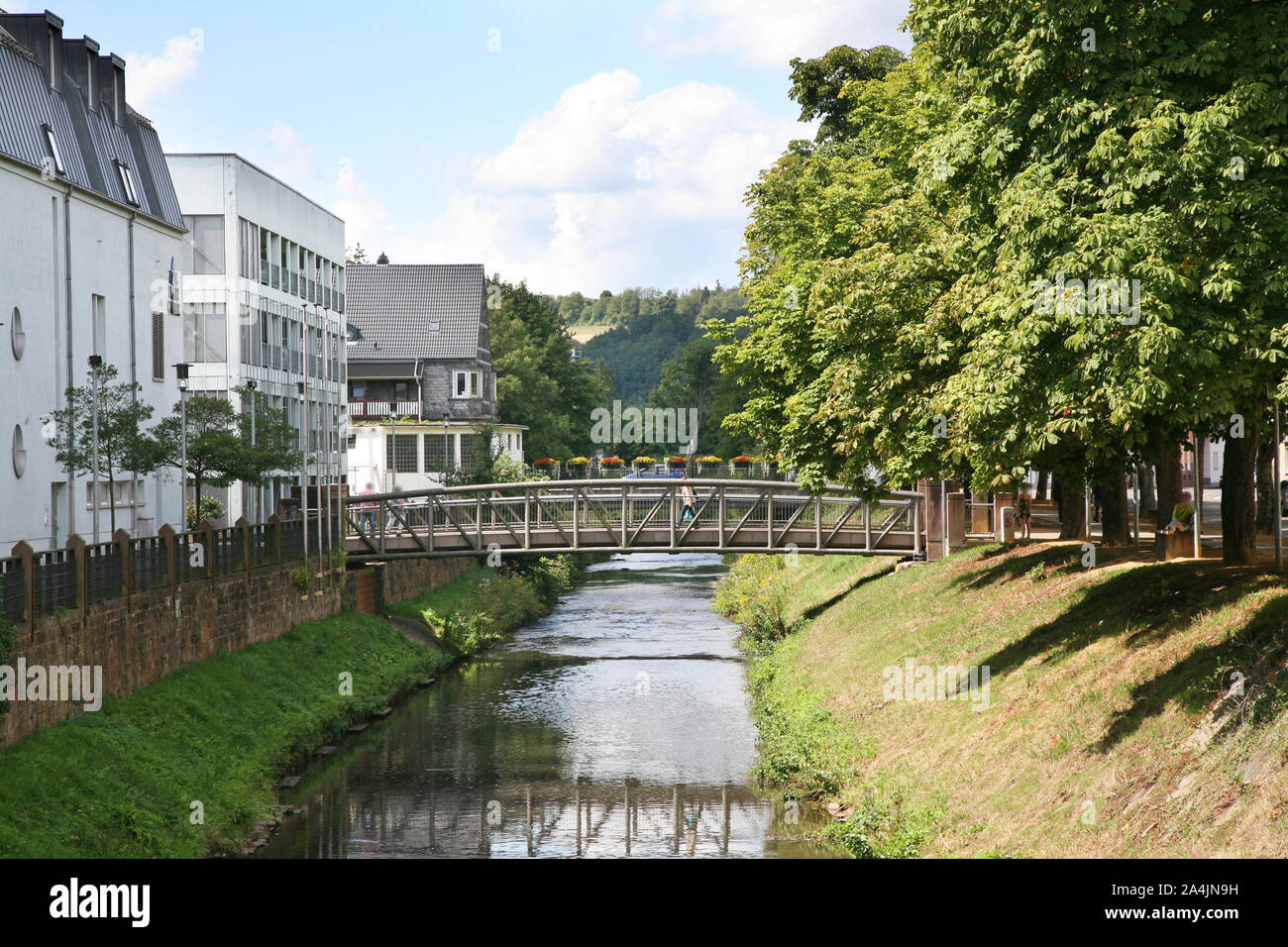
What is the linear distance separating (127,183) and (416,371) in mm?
35602

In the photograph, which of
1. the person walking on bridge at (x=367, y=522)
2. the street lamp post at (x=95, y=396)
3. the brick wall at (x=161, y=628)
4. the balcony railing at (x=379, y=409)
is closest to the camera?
the brick wall at (x=161, y=628)

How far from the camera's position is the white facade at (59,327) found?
2941 centimetres

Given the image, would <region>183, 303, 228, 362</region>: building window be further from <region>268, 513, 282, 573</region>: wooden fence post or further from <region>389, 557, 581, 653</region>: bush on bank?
<region>268, 513, 282, 573</region>: wooden fence post

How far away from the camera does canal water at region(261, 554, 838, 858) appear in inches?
855

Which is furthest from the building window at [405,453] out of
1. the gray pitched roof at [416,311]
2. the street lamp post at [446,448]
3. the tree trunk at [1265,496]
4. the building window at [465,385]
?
the tree trunk at [1265,496]

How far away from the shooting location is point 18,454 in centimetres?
2983

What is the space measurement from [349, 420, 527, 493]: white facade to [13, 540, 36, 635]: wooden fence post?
49.1 metres

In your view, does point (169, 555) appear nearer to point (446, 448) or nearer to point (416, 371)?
point (446, 448)

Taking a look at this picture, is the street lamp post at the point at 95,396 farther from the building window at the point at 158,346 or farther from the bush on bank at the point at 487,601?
the bush on bank at the point at 487,601

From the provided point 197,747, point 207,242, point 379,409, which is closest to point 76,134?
point 207,242

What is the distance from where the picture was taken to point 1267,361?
48.0ft

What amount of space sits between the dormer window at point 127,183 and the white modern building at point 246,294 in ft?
20.8

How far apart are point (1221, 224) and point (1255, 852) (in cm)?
633
